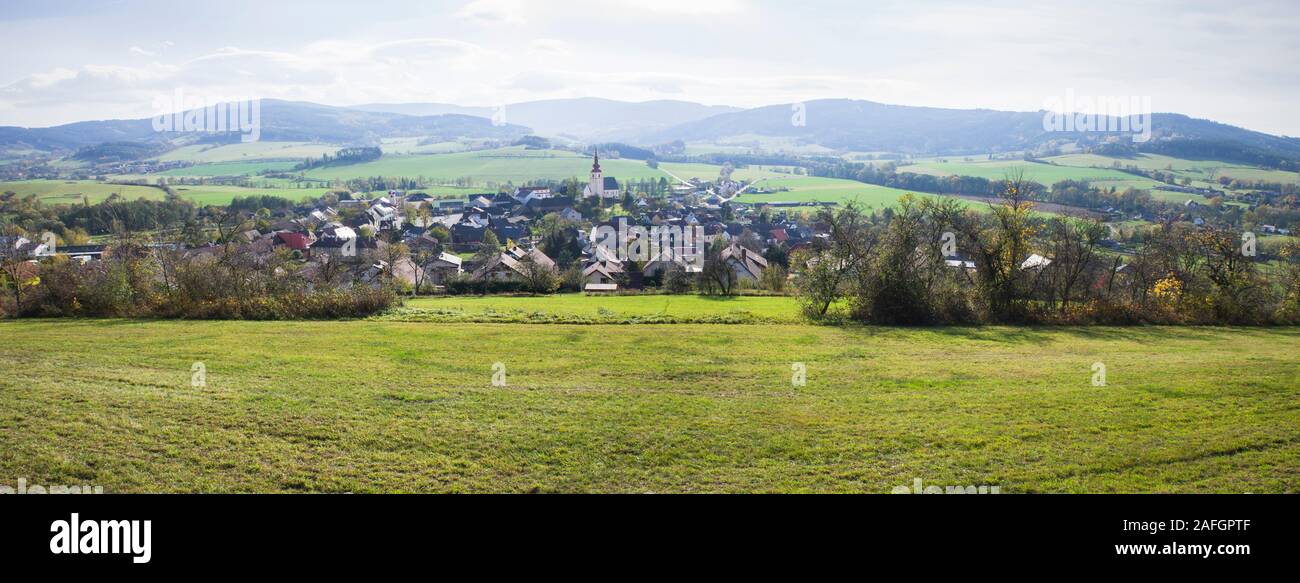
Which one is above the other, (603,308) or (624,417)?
(603,308)

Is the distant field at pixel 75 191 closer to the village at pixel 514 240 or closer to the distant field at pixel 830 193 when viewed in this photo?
the village at pixel 514 240

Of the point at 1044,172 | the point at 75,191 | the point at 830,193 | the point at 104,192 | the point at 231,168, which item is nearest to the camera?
the point at 104,192

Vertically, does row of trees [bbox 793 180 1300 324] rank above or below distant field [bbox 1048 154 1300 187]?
below

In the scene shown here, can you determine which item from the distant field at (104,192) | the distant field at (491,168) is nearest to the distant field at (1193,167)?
the distant field at (491,168)

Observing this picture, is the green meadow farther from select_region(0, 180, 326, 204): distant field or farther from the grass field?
select_region(0, 180, 326, 204): distant field

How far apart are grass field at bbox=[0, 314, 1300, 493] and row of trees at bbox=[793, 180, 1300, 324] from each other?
7182 millimetres

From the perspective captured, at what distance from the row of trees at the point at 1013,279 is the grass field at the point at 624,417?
23.6 feet

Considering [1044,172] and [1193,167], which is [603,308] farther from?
[1193,167]

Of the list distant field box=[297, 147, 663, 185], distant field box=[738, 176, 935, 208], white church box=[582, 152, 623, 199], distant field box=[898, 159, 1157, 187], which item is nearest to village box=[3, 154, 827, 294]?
white church box=[582, 152, 623, 199]

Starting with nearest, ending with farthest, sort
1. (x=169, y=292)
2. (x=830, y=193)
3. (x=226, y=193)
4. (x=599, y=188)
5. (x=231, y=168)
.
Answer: (x=169, y=292) → (x=226, y=193) → (x=599, y=188) → (x=830, y=193) → (x=231, y=168)

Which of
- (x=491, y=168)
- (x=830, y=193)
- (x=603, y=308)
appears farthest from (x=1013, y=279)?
(x=491, y=168)

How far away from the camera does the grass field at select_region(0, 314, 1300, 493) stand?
29.5 ft

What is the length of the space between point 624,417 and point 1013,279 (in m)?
23.3

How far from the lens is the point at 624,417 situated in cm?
1198
